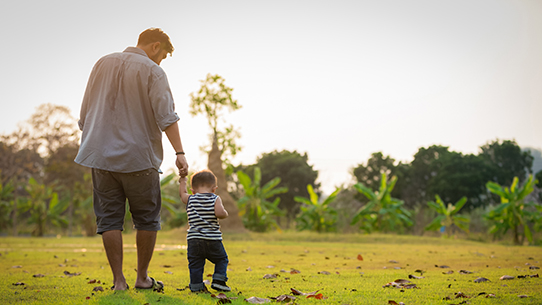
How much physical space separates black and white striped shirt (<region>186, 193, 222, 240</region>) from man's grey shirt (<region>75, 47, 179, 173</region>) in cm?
42

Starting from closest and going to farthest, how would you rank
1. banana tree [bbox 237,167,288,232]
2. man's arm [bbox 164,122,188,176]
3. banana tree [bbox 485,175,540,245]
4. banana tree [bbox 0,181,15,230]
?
man's arm [bbox 164,122,188,176] → banana tree [bbox 485,175,540,245] → banana tree [bbox 237,167,288,232] → banana tree [bbox 0,181,15,230]

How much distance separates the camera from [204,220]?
3.29 metres

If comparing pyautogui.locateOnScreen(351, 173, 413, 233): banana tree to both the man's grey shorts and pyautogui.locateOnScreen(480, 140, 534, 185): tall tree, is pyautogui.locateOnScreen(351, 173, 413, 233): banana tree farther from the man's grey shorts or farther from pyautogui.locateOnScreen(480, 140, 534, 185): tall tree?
the man's grey shorts

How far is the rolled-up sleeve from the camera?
3.17m

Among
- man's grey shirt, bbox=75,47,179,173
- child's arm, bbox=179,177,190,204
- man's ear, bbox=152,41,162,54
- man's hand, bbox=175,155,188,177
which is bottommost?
child's arm, bbox=179,177,190,204

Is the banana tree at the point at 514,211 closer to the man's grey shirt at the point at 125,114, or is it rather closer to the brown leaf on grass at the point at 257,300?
the brown leaf on grass at the point at 257,300

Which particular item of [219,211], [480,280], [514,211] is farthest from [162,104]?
[514,211]

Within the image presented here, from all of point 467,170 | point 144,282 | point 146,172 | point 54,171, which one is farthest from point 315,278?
point 467,170

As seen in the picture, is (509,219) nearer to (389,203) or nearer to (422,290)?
(389,203)

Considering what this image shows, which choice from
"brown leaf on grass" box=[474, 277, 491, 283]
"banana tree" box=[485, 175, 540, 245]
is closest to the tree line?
"banana tree" box=[485, 175, 540, 245]

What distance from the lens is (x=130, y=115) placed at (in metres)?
3.17

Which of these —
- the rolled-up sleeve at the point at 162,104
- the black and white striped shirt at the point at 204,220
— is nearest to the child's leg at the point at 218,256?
the black and white striped shirt at the point at 204,220

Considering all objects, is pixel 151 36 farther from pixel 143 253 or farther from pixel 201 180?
pixel 143 253

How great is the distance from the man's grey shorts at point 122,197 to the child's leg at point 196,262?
33cm
